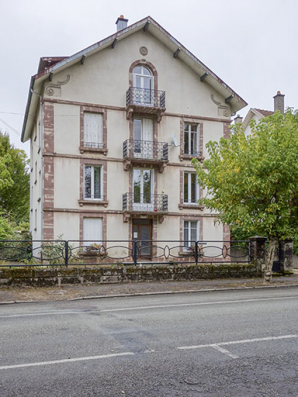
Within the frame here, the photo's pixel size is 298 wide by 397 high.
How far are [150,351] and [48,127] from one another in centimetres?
1820

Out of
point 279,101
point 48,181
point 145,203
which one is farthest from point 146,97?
point 279,101

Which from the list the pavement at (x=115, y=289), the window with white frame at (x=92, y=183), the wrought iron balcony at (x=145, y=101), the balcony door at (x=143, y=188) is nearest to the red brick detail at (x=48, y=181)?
the window with white frame at (x=92, y=183)

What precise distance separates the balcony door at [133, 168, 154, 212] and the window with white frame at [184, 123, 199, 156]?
2.79 meters

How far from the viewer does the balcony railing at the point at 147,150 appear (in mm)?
23716

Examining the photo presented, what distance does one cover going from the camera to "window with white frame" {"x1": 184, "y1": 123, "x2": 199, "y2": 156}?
2541 centimetres

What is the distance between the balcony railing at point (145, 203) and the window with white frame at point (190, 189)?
5.18 feet

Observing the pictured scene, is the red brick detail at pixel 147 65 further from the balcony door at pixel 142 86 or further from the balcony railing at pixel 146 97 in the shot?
the balcony railing at pixel 146 97

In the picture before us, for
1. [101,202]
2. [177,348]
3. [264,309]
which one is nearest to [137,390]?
[177,348]

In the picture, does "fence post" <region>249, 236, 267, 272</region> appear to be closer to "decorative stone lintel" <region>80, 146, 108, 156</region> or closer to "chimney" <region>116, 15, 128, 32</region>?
"decorative stone lintel" <region>80, 146, 108, 156</region>

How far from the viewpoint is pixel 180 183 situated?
81.7ft

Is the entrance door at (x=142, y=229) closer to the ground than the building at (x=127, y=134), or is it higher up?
closer to the ground

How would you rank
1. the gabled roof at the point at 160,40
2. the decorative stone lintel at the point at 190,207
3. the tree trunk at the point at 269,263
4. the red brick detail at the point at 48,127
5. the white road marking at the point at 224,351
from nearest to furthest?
the white road marking at the point at 224,351, the tree trunk at the point at 269,263, the gabled roof at the point at 160,40, the red brick detail at the point at 48,127, the decorative stone lintel at the point at 190,207

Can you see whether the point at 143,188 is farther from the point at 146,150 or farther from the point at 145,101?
the point at 145,101

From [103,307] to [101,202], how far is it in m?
13.1
